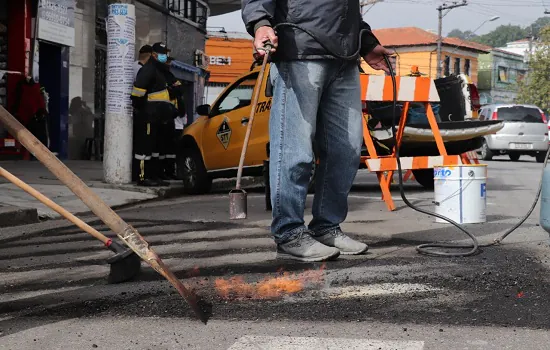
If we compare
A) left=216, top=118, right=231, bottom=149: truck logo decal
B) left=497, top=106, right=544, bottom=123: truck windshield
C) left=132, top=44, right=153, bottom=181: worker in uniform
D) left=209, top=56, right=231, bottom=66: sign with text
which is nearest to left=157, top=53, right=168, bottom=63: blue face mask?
left=132, top=44, right=153, bottom=181: worker in uniform

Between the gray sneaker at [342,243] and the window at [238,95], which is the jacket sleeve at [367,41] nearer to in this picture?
the gray sneaker at [342,243]

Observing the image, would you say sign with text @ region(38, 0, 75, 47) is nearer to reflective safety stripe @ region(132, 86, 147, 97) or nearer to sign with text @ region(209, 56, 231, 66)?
reflective safety stripe @ region(132, 86, 147, 97)

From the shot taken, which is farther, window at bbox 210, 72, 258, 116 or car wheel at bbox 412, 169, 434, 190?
car wheel at bbox 412, 169, 434, 190

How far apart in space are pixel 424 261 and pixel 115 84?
23.1 feet

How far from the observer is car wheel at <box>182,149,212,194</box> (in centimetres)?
1112

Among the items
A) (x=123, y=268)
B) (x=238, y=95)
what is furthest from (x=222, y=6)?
(x=123, y=268)

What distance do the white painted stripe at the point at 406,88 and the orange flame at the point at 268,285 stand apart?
4.58 m

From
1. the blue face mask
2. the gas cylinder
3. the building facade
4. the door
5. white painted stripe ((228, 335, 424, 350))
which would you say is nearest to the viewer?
white painted stripe ((228, 335, 424, 350))

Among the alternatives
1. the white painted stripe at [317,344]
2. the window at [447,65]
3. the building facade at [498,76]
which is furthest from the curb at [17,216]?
the building facade at [498,76]

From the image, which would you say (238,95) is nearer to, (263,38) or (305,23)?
(305,23)

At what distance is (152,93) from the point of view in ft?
34.9

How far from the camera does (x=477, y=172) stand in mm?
6902

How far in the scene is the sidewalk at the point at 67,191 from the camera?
7869mm

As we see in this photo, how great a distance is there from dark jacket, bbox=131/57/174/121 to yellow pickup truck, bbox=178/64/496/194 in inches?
22.1
